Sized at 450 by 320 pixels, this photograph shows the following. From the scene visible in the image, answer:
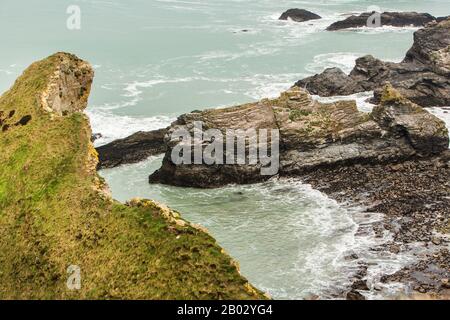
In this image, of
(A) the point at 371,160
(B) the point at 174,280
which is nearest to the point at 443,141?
(A) the point at 371,160

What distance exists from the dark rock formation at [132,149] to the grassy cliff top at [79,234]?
18.8 m

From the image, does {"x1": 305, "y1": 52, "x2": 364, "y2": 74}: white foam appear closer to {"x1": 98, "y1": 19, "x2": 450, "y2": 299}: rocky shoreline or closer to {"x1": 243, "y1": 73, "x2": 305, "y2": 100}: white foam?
{"x1": 243, "y1": 73, "x2": 305, "y2": 100}: white foam

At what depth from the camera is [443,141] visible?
39125 millimetres

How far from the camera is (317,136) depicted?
39.8 m

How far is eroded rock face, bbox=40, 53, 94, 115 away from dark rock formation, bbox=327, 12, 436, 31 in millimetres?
77553

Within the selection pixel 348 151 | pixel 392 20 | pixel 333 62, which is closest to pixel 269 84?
pixel 333 62

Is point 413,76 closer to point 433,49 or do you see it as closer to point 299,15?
point 433,49

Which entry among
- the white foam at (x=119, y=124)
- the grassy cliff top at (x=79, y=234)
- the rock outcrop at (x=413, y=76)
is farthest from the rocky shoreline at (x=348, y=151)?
the grassy cliff top at (x=79, y=234)

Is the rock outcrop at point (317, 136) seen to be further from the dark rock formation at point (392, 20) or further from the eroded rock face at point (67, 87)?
the dark rock formation at point (392, 20)

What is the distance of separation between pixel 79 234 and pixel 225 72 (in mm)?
57676

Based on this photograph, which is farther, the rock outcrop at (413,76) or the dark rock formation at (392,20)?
the dark rock formation at (392,20)

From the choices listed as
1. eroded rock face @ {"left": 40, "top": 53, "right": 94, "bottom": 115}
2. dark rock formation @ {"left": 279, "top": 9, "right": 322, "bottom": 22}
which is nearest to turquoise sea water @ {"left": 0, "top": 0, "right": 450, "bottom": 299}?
dark rock formation @ {"left": 279, "top": 9, "right": 322, "bottom": 22}

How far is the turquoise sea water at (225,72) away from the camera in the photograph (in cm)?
2956
